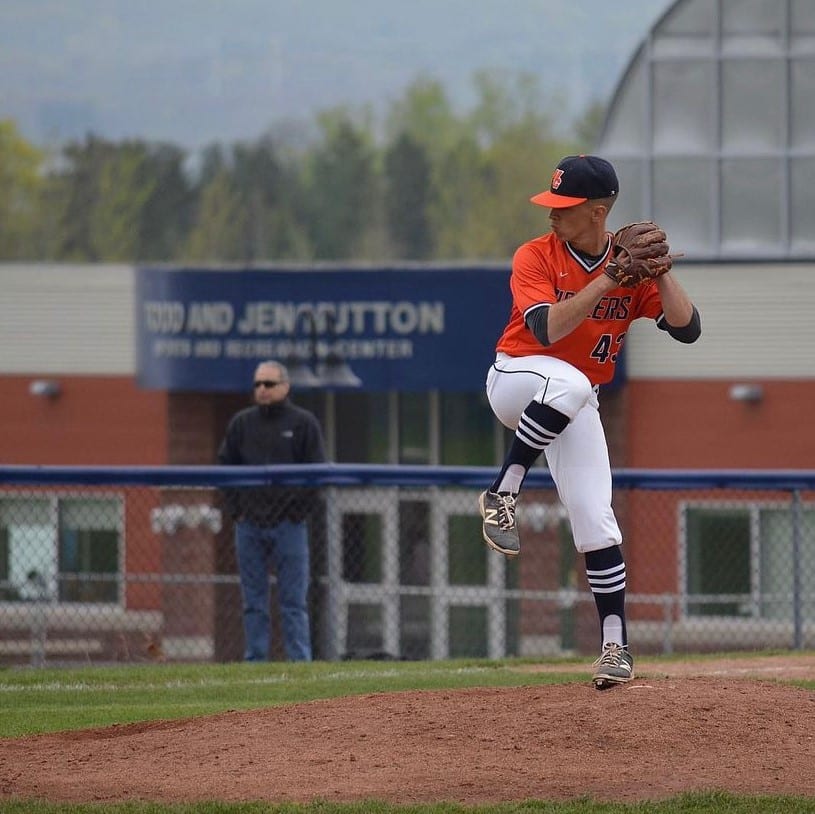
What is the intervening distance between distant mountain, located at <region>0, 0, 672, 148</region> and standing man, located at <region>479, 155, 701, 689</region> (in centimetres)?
6643

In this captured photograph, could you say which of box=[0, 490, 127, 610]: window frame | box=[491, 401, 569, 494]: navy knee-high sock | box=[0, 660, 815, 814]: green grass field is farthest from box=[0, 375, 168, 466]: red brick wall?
box=[491, 401, 569, 494]: navy knee-high sock

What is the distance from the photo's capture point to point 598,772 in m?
5.59

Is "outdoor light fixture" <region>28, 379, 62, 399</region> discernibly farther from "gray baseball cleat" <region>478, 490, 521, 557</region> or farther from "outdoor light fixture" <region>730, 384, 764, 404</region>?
"gray baseball cleat" <region>478, 490, 521, 557</region>

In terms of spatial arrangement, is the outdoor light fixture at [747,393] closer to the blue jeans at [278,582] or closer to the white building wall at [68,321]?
the white building wall at [68,321]

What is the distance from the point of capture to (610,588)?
667cm

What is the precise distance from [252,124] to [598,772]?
74.7 meters

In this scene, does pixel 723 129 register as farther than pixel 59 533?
Yes

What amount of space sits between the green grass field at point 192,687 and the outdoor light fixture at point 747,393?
12.3 m

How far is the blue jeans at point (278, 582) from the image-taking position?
1070cm

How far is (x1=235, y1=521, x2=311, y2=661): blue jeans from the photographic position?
10695 millimetres

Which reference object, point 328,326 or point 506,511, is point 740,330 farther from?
point 506,511

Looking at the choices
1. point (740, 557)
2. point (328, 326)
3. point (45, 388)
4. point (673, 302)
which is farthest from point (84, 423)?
point (673, 302)

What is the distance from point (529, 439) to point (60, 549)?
10181 mm

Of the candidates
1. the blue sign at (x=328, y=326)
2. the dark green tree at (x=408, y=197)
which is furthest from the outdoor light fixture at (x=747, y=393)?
the dark green tree at (x=408, y=197)
